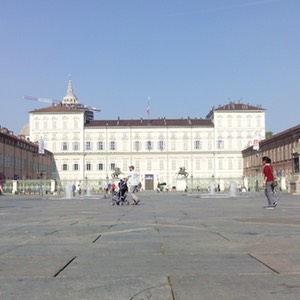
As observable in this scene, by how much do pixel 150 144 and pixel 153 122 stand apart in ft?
25.9

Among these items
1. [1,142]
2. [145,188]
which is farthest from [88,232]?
[145,188]

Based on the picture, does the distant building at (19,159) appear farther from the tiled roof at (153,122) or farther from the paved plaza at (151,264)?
the paved plaza at (151,264)

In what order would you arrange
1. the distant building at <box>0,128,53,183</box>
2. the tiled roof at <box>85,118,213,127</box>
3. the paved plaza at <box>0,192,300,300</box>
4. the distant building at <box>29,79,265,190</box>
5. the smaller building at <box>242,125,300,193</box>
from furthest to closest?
the tiled roof at <box>85,118,213,127</box> → the distant building at <box>29,79,265,190</box> → the distant building at <box>0,128,53,183</box> → the smaller building at <box>242,125,300,193</box> → the paved plaza at <box>0,192,300,300</box>

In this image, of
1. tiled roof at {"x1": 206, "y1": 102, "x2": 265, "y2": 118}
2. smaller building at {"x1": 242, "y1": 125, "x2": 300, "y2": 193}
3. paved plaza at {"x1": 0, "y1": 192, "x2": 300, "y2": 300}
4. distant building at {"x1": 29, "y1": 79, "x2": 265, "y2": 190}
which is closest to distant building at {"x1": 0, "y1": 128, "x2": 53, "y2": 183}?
distant building at {"x1": 29, "y1": 79, "x2": 265, "y2": 190}

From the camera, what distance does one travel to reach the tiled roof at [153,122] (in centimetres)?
12036

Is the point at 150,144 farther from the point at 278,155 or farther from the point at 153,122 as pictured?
the point at 278,155

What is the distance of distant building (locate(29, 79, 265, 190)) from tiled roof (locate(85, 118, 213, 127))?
1.03 m

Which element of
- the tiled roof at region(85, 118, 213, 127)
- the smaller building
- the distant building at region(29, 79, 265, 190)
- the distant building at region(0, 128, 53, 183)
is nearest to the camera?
the smaller building

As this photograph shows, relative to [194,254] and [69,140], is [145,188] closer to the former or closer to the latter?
[69,140]

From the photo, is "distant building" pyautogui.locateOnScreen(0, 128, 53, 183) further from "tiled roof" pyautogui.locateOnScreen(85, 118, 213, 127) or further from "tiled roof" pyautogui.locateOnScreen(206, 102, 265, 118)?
"tiled roof" pyautogui.locateOnScreen(206, 102, 265, 118)

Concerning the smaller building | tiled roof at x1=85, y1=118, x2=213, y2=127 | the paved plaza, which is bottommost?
the paved plaza

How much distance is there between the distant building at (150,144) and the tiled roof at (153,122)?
3.39ft

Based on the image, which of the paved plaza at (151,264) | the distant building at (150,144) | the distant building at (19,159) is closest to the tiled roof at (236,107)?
the distant building at (150,144)

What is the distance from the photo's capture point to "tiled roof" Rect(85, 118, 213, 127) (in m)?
120
